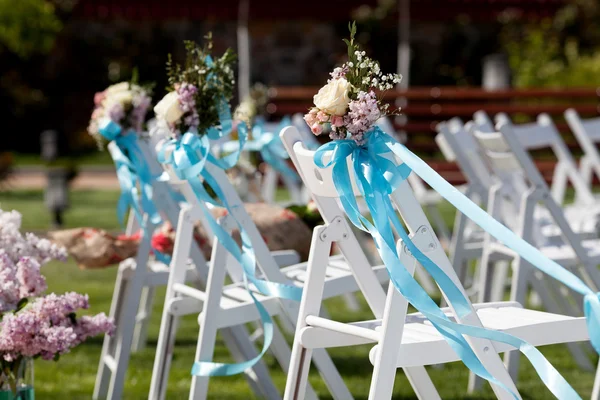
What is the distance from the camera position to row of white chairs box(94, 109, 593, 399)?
8.13ft

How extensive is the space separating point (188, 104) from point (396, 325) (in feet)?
4.66

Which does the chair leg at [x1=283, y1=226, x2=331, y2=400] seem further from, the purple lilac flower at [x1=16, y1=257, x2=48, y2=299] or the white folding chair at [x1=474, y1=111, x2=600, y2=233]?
the white folding chair at [x1=474, y1=111, x2=600, y2=233]

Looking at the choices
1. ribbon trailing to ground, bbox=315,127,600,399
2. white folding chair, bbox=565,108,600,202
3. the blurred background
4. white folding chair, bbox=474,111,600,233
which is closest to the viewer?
ribbon trailing to ground, bbox=315,127,600,399

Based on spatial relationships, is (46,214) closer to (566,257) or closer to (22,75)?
(22,75)

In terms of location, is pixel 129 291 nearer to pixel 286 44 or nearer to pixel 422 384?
pixel 422 384

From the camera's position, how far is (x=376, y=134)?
2.55 metres

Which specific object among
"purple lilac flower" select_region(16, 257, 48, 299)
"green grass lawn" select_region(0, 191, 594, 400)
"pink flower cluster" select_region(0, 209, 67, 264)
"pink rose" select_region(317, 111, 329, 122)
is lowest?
"green grass lawn" select_region(0, 191, 594, 400)

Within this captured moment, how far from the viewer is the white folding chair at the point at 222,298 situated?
3.32 metres

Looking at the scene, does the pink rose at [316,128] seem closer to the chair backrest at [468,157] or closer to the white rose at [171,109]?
the white rose at [171,109]

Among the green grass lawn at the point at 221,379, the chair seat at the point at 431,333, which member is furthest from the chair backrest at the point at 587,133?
the chair seat at the point at 431,333

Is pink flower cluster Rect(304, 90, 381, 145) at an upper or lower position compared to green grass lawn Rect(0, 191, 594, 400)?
upper

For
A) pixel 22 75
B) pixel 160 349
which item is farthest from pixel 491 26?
pixel 160 349

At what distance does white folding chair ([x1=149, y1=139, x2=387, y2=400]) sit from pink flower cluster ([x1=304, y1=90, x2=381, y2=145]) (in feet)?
2.61

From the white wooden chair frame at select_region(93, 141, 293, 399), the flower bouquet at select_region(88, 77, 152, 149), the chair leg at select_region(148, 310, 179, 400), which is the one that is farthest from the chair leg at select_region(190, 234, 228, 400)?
the flower bouquet at select_region(88, 77, 152, 149)
